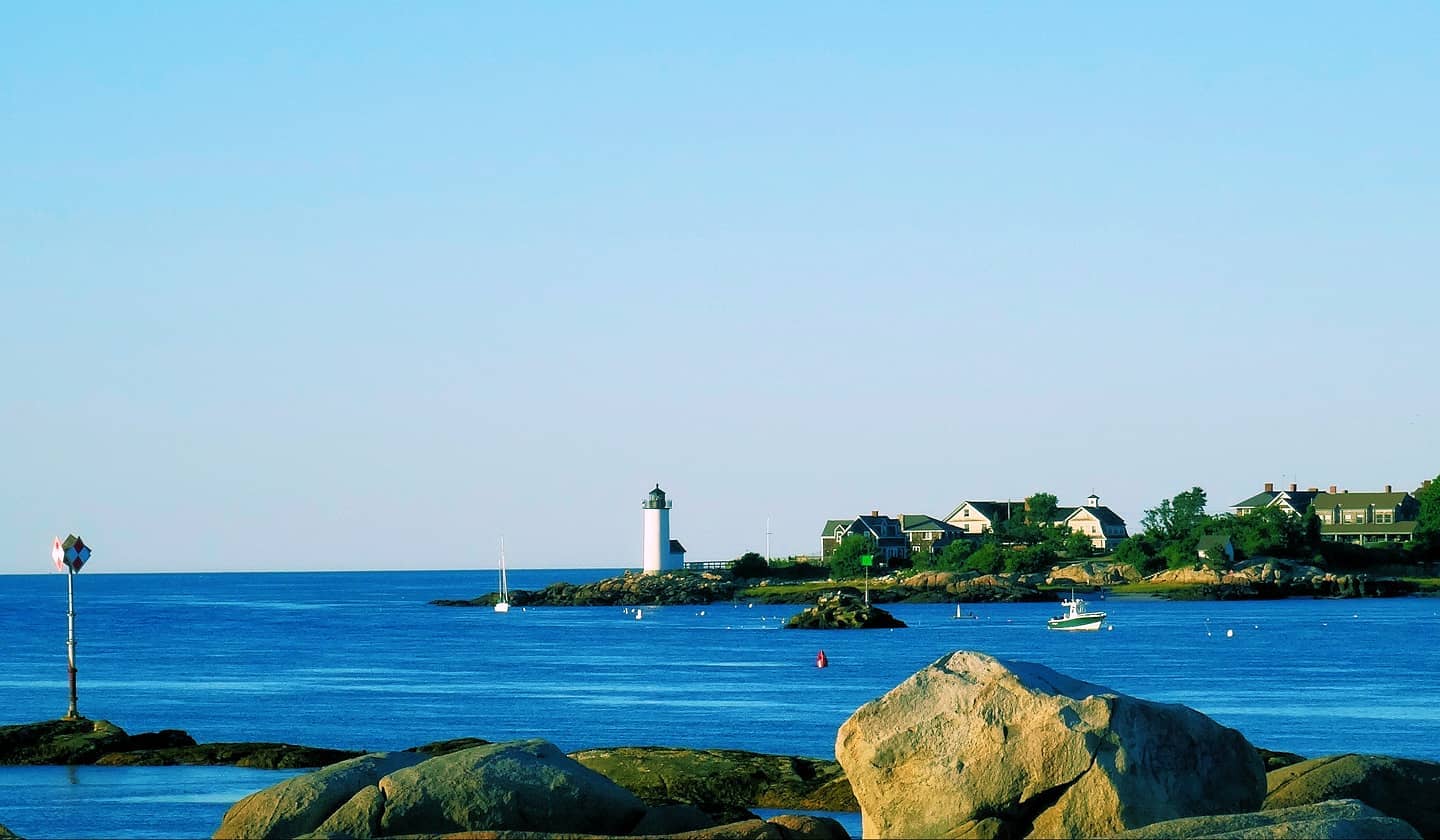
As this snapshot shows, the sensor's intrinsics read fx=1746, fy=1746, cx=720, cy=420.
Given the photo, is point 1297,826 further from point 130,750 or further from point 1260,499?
point 1260,499

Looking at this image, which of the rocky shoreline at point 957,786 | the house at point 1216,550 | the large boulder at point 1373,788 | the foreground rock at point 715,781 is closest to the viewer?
the rocky shoreline at point 957,786

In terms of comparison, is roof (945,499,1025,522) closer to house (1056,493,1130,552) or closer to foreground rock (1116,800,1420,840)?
house (1056,493,1130,552)

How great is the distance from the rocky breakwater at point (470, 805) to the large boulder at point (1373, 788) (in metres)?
6.21

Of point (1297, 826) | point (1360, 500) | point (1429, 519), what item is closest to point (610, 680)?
point (1297, 826)

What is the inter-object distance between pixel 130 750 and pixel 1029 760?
24184 mm

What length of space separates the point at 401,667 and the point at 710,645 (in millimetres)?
21939

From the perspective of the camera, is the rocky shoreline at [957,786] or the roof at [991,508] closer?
the rocky shoreline at [957,786]

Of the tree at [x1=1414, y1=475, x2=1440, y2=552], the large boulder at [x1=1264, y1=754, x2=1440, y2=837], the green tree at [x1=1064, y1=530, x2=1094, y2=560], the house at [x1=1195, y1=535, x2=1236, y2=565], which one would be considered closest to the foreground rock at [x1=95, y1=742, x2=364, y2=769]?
the large boulder at [x1=1264, y1=754, x2=1440, y2=837]

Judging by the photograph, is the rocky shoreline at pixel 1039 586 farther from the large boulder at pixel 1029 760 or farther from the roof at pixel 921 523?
the large boulder at pixel 1029 760

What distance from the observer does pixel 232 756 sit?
35438mm

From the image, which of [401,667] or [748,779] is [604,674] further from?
[748,779]

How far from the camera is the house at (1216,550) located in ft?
521

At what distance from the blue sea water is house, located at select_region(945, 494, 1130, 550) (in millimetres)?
39375

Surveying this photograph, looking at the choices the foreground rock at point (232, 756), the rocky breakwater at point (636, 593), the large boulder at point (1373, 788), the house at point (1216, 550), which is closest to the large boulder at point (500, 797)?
the large boulder at point (1373, 788)
